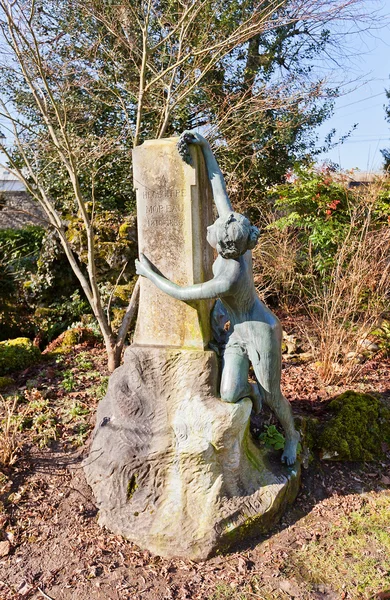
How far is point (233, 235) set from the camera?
2.58 meters

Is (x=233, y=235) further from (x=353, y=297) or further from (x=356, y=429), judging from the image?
(x=353, y=297)

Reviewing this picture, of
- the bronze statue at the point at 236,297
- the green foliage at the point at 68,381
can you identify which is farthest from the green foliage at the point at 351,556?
the green foliage at the point at 68,381

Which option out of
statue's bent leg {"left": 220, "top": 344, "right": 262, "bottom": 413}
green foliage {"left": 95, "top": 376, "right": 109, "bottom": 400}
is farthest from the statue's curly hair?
green foliage {"left": 95, "top": 376, "right": 109, "bottom": 400}

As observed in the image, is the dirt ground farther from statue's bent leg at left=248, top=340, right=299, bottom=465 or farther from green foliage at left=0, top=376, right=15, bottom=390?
green foliage at left=0, top=376, right=15, bottom=390

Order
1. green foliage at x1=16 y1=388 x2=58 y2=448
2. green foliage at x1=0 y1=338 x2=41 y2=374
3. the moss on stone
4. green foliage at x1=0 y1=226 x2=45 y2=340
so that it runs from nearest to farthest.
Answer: the moss on stone, green foliage at x1=16 y1=388 x2=58 y2=448, green foliage at x1=0 y1=338 x2=41 y2=374, green foliage at x1=0 y1=226 x2=45 y2=340

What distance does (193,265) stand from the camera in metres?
2.91

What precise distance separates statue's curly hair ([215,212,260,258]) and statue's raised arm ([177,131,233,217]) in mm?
144

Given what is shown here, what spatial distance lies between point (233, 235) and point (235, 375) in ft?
3.03

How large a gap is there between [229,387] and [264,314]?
537 mm

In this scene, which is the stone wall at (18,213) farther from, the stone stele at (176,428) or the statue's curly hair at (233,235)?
the statue's curly hair at (233,235)

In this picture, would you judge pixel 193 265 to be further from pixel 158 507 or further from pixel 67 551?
pixel 67 551

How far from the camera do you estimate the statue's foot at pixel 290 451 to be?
317 centimetres

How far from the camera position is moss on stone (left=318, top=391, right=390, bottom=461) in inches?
142

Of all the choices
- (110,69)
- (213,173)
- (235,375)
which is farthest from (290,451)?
(110,69)
